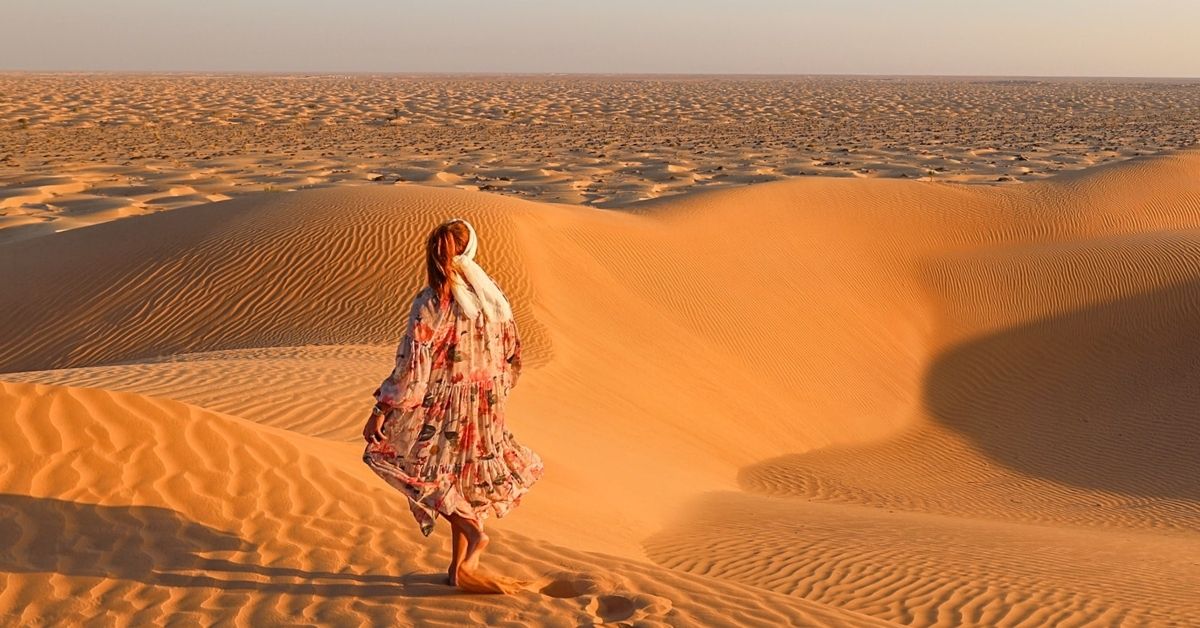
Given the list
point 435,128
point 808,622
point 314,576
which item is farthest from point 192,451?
point 435,128

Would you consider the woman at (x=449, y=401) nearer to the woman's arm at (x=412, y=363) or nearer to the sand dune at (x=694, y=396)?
the woman's arm at (x=412, y=363)

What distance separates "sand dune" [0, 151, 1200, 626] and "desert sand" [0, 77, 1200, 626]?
0.04 metres

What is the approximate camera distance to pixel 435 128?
2128 inches

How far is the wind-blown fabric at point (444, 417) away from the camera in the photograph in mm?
4742

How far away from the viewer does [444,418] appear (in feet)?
15.8

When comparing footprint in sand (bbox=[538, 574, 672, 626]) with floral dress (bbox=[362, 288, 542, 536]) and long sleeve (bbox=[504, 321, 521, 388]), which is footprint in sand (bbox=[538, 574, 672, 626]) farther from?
long sleeve (bbox=[504, 321, 521, 388])

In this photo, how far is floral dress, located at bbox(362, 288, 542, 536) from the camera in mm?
4742

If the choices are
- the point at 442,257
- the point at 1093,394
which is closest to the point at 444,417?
the point at 442,257

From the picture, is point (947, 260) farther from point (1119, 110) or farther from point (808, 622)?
point (1119, 110)

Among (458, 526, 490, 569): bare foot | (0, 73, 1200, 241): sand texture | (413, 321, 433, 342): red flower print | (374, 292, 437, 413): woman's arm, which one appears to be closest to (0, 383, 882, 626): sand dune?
(458, 526, 490, 569): bare foot

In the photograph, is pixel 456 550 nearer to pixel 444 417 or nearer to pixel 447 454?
pixel 447 454

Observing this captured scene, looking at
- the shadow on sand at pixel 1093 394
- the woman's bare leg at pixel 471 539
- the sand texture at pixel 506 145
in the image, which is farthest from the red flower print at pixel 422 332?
the sand texture at pixel 506 145

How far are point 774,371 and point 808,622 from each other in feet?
33.5

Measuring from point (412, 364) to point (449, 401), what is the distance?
224mm
